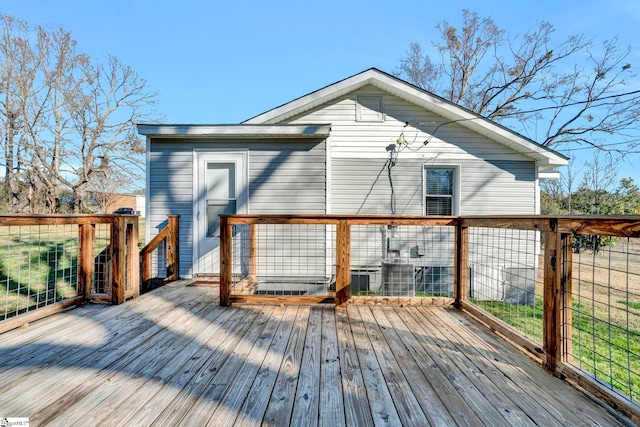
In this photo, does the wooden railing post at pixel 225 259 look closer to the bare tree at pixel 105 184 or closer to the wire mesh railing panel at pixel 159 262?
the wire mesh railing panel at pixel 159 262

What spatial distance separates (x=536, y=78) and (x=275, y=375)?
13.5 meters

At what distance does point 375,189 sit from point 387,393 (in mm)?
4273

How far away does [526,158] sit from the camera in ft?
18.1

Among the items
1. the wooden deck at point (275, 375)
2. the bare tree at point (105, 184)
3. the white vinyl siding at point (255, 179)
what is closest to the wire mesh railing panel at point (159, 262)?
the white vinyl siding at point (255, 179)

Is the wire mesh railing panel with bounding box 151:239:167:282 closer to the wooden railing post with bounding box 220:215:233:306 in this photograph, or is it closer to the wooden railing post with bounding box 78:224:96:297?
the wooden railing post with bounding box 78:224:96:297

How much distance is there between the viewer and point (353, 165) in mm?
5449

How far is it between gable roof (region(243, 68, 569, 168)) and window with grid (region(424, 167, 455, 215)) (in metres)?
1.03

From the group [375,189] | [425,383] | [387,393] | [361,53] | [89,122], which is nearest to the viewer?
[387,393]

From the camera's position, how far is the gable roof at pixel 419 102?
517cm

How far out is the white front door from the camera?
15.4ft

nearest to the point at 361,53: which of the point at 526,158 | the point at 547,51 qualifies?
the point at 547,51

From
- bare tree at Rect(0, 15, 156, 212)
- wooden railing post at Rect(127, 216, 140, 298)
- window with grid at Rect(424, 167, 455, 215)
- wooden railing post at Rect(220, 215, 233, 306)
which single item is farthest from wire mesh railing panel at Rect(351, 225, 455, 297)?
bare tree at Rect(0, 15, 156, 212)

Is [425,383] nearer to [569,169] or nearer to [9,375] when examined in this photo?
[9,375]

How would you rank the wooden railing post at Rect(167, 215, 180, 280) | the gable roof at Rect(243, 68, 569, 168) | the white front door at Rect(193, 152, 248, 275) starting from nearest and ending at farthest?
the wooden railing post at Rect(167, 215, 180, 280) < the white front door at Rect(193, 152, 248, 275) < the gable roof at Rect(243, 68, 569, 168)
